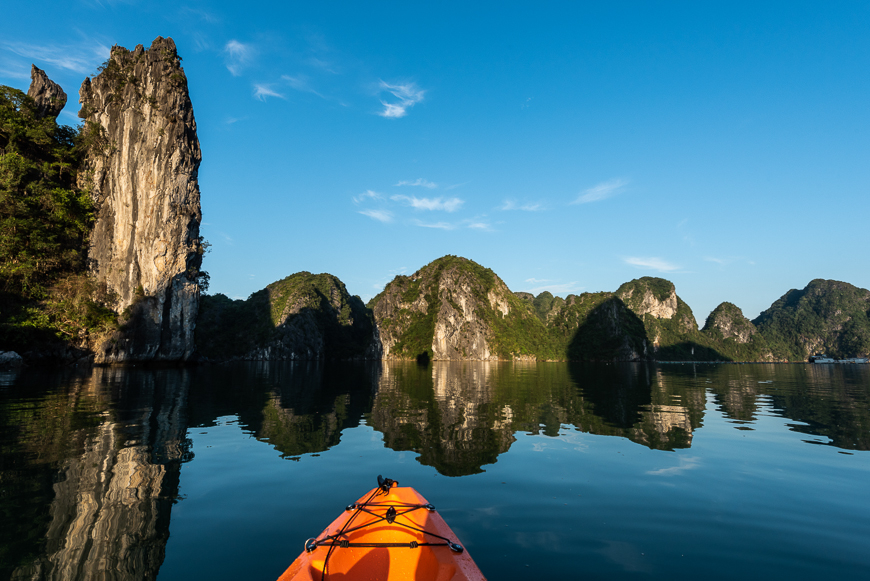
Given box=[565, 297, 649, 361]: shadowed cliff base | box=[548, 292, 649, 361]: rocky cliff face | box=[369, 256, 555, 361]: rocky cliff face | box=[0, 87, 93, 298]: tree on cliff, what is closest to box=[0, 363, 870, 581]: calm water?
box=[0, 87, 93, 298]: tree on cliff

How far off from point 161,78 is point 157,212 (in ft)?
55.2

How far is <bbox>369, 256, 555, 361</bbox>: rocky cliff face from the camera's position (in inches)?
5709

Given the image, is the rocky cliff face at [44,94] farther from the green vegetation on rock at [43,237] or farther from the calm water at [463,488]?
the calm water at [463,488]

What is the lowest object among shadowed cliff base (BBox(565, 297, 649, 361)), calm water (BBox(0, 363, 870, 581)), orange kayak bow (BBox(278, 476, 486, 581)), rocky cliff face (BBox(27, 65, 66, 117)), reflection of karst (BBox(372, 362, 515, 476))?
reflection of karst (BBox(372, 362, 515, 476))

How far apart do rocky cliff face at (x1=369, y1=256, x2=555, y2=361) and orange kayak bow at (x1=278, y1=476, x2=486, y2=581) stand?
13773 cm

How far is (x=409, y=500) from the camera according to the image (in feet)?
20.7

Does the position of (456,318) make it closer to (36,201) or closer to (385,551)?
(36,201)

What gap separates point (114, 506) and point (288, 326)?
416ft

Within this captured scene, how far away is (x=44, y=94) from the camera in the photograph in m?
48.3

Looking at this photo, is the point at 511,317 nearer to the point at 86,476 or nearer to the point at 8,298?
the point at 8,298

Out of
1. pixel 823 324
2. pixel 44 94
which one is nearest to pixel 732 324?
pixel 823 324

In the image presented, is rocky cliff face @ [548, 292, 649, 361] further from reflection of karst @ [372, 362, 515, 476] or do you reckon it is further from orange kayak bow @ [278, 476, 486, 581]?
orange kayak bow @ [278, 476, 486, 581]

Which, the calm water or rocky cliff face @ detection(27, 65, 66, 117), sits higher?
rocky cliff face @ detection(27, 65, 66, 117)

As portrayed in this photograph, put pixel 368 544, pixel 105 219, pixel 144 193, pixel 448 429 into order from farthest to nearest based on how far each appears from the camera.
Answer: pixel 144 193
pixel 105 219
pixel 448 429
pixel 368 544
